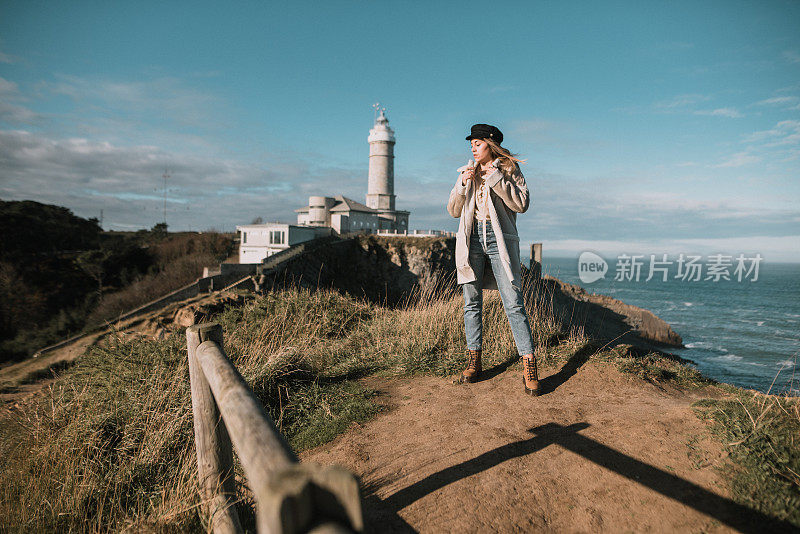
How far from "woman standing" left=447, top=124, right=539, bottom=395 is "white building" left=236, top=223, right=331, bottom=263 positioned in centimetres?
2978

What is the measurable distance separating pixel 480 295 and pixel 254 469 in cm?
321

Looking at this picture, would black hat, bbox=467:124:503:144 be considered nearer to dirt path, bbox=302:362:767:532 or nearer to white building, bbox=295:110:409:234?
dirt path, bbox=302:362:767:532

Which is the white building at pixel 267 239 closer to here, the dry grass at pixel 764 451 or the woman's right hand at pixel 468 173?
the woman's right hand at pixel 468 173

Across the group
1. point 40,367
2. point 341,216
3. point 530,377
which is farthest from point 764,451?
point 341,216

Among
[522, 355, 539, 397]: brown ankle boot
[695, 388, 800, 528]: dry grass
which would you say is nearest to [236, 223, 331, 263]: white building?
[522, 355, 539, 397]: brown ankle boot

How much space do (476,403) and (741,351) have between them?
3043cm

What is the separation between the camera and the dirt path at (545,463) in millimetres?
2008

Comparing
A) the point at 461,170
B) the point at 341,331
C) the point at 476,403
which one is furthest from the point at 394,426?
the point at 341,331

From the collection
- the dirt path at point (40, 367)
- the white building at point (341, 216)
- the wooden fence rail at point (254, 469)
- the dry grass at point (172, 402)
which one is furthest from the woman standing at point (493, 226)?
the white building at point (341, 216)

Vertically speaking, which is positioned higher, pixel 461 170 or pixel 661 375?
pixel 461 170

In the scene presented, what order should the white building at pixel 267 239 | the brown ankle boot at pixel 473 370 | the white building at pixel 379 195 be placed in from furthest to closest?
the white building at pixel 379 195, the white building at pixel 267 239, the brown ankle boot at pixel 473 370

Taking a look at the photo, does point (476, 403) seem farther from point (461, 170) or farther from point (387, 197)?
point (387, 197)

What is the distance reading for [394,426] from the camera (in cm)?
332

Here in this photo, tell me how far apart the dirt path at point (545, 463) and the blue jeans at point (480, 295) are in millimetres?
546
